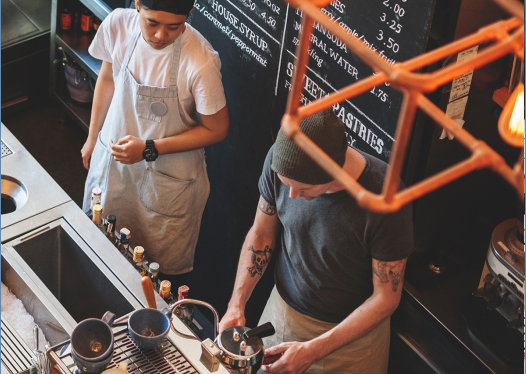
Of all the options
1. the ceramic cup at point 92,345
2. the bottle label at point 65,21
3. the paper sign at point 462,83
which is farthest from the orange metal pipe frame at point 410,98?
the bottle label at point 65,21

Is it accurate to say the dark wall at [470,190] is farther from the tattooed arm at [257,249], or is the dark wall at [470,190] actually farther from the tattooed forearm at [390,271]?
the tattooed arm at [257,249]

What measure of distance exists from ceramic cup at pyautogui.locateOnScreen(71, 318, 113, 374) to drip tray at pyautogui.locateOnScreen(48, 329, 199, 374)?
0.16 ft

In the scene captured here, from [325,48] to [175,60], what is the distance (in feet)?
1.96

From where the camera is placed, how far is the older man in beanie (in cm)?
217

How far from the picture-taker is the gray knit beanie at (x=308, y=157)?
6.83 ft

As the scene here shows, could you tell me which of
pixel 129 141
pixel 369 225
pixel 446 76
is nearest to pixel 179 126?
pixel 129 141

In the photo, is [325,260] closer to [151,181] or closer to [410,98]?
[151,181]

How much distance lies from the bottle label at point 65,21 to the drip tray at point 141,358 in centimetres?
276

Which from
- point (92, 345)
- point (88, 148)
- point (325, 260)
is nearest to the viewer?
point (92, 345)

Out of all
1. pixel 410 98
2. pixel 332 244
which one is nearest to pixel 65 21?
pixel 332 244

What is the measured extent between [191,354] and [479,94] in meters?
1.40

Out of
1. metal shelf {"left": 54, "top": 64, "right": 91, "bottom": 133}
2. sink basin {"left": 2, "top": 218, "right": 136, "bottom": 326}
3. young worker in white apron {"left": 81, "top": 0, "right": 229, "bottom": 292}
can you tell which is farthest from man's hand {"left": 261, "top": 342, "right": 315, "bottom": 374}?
metal shelf {"left": 54, "top": 64, "right": 91, "bottom": 133}

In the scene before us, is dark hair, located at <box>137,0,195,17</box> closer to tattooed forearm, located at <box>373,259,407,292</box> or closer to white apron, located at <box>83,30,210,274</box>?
white apron, located at <box>83,30,210,274</box>

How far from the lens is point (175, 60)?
2832 mm
